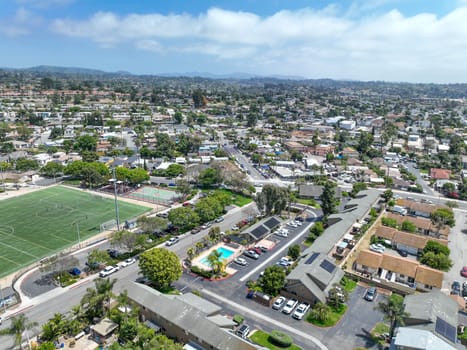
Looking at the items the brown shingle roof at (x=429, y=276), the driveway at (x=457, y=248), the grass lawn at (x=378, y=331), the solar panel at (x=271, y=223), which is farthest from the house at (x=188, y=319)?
the driveway at (x=457, y=248)

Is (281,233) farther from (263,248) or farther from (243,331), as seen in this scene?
(243,331)

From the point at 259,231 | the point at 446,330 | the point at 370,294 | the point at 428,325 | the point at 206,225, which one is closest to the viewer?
the point at 446,330

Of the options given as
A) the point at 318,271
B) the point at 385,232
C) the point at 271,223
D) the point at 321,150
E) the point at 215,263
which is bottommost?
the point at 271,223

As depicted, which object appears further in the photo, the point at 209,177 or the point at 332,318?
the point at 209,177

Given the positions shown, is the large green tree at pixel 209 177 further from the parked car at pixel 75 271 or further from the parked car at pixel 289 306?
the parked car at pixel 289 306

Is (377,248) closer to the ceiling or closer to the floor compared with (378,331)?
closer to the ceiling

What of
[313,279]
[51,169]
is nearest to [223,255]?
[313,279]
